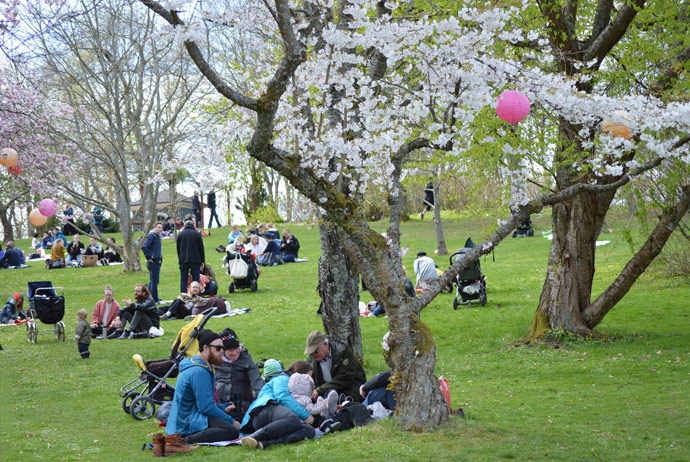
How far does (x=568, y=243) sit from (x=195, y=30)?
8346mm

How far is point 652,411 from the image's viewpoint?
7.75m

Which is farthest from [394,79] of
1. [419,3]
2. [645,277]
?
[645,277]

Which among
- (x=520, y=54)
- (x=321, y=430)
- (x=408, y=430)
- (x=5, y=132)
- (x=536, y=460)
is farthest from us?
(x=5, y=132)

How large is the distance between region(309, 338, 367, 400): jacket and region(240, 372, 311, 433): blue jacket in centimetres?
71

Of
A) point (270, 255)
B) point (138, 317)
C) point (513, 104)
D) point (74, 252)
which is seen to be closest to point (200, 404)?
point (513, 104)

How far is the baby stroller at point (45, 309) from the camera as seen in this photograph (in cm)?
1320

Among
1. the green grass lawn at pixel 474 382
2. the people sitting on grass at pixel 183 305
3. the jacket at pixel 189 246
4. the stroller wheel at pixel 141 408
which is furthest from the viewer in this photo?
the jacket at pixel 189 246

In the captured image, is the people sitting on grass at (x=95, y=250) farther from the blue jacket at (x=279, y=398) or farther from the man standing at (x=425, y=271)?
the blue jacket at (x=279, y=398)

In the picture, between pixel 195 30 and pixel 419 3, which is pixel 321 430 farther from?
pixel 419 3

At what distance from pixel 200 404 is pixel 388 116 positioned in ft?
13.1

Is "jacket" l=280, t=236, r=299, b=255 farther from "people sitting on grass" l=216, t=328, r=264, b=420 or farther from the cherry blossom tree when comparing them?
"people sitting on grass" l=216, t=328, r=264, b=420

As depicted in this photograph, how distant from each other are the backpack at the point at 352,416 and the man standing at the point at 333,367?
1.88 ft

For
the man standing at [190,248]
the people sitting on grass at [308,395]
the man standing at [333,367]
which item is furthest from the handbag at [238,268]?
the people sitting on grass at [308,395]

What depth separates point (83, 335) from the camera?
11.6 metres
